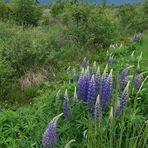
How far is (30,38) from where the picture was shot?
10.4 metres

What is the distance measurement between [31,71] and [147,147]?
6.05 metres

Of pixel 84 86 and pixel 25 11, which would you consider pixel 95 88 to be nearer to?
pixel 84 86

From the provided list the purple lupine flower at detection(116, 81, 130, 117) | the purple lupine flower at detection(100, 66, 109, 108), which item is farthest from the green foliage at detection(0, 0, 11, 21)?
the purple lupine flower at detection(116, 81, 130, 117)

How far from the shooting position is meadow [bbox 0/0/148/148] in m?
3.67

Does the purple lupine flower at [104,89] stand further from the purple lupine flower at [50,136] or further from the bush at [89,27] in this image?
the bush at [89,27]

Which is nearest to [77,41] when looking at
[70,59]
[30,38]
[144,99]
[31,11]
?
[70,59]

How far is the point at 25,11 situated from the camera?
1639 centimetres

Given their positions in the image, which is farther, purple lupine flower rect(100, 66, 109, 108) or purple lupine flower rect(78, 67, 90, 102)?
purple lupine flower rect(78, 67, 90, 102)

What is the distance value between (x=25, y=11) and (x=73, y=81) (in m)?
10.6

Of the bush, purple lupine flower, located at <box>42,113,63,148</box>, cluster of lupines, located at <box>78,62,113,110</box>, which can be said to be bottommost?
the bush

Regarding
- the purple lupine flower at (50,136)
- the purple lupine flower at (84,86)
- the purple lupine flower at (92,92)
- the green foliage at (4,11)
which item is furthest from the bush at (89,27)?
the purple lupine flower at (50,136)

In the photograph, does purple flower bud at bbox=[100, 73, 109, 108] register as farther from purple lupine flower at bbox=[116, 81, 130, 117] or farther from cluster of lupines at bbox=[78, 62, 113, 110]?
purple lupine flower at bbox=[116, 81, 130, 117]

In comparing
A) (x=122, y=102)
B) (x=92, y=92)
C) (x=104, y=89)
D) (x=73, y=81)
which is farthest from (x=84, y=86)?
(x=73, y=81)

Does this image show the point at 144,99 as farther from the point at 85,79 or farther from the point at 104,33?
the point at 104,33
